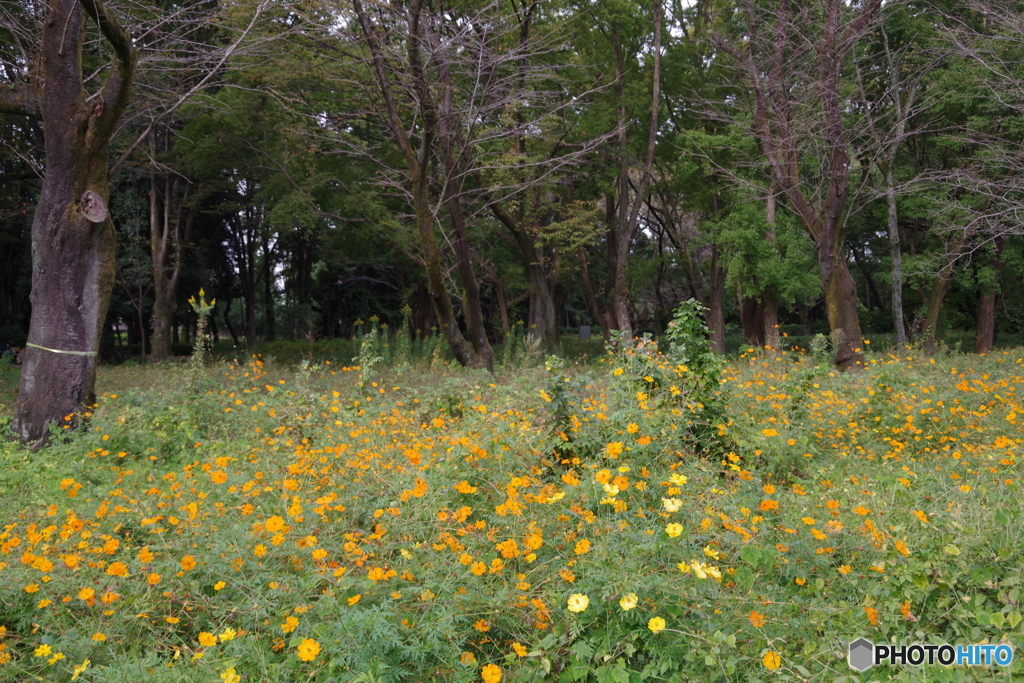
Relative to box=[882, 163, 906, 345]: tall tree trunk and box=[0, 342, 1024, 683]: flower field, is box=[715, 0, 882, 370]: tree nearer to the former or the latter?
box=[882, 163, 906, 345]: tall tree trunk

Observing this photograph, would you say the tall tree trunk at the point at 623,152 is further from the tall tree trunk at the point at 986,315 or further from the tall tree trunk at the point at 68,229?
the tall tree trunk at the point at 68,229

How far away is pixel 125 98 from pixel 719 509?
647 centimetres

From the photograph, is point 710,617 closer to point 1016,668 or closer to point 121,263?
point 1016,668

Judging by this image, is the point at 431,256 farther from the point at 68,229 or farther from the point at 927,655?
→ the point at 927,655

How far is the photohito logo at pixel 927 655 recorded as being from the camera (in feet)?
7.94

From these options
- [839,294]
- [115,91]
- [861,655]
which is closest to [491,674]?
[861,655]

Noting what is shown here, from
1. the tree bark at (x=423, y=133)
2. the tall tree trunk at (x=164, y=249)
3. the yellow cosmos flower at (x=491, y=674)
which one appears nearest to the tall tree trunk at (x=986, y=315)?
the tree bark at (x=423, y=133)

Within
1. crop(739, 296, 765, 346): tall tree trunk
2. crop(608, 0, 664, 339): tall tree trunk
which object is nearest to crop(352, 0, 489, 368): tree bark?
crop(608, 0, 664, 339): tall tree trunk

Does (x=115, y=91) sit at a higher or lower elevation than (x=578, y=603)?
higher

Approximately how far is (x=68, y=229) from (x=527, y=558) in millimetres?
5943

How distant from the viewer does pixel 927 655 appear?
249 centimetres

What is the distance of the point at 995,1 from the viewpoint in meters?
9.15

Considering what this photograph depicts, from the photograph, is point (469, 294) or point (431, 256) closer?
point (431, 256)

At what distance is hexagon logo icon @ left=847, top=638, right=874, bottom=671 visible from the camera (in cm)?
241
